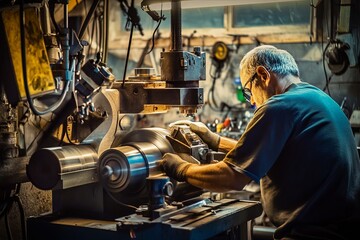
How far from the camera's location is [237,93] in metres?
5.09

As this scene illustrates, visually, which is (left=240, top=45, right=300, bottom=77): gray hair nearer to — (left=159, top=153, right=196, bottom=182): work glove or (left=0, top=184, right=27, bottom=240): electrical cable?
(left=159, top=153, right=196, bottom=182): work glove

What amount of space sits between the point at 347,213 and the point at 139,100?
968mm

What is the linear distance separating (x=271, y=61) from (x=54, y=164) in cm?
99

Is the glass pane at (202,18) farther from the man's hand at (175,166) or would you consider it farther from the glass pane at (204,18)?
the man's hand at (175,166)

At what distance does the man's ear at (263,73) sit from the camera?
2434 mm

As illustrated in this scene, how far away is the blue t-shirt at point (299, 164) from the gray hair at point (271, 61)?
18 centimetres

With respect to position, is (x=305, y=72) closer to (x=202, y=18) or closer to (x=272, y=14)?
(x=272, y=14)

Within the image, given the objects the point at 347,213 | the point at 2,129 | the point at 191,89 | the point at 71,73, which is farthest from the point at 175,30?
the point at 347,213

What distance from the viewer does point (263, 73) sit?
8.02ft

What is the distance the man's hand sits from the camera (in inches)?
89.0

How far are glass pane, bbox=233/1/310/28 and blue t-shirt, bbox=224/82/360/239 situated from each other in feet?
8.90

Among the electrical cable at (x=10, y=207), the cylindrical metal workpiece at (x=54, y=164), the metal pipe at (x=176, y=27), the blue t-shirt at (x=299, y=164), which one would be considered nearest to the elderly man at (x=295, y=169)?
the blue t-shirt at (x=299, y=164)

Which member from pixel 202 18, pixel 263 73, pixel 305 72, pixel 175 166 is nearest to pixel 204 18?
pixel 202 18

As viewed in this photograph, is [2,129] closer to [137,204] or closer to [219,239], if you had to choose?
[137,204]
